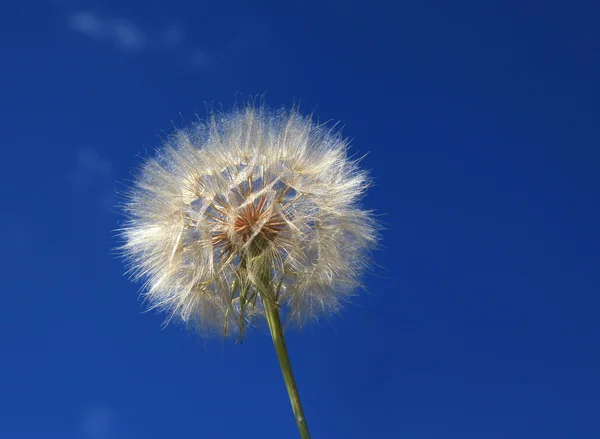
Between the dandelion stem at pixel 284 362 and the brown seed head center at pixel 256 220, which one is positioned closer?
the dandelion stem at pixel 284 362

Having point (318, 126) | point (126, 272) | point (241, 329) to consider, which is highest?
point (318, 126)

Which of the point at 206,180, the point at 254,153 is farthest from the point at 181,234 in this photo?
the point at 254,153

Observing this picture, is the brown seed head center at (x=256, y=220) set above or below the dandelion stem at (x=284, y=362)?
A: above

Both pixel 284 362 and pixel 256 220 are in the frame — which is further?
pixel 256 220

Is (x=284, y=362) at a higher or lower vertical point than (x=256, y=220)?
lower

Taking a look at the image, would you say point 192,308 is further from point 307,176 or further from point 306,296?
point 307,176
